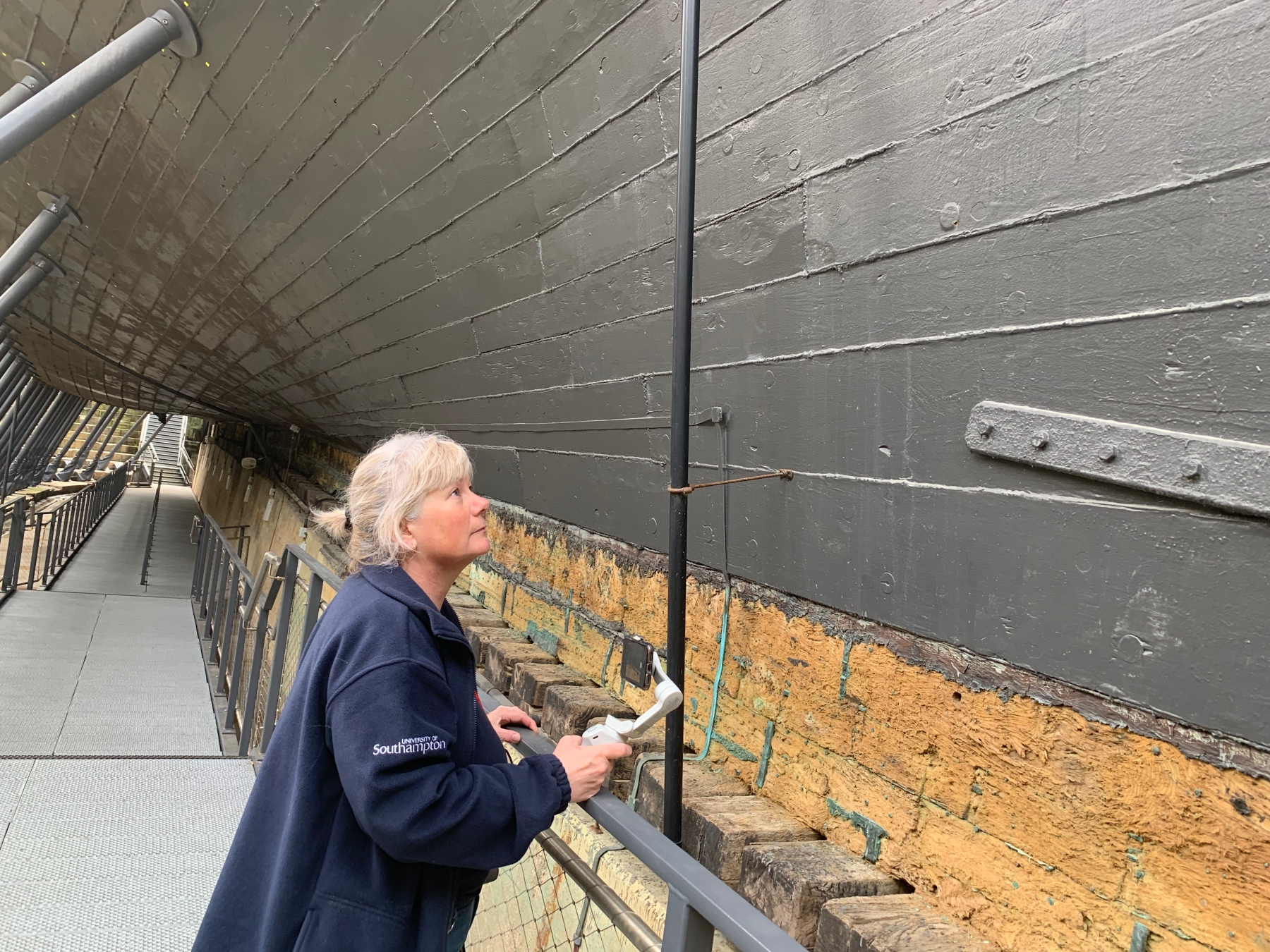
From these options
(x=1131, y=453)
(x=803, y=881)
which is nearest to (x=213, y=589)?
(x=803, y=881)

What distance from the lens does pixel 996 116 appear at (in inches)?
66.0

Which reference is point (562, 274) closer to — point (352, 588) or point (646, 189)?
point (646, 189)

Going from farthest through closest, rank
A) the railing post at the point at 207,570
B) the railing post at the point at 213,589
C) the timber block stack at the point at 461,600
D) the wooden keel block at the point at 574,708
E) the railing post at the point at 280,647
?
A: the railing post at the point at 207,570 < the railing post at the point at 213,589 < the timber block stack at the point at 461,600 < the railing post at the point at 280,647 < the wooden keel block at the point at 574,708

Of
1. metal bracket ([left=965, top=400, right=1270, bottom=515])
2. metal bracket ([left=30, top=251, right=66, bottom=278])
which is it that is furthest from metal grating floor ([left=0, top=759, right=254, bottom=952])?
metal bracket ([left=30, top=251, right=66, bottom=278])

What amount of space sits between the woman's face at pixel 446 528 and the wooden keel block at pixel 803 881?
1.17 m

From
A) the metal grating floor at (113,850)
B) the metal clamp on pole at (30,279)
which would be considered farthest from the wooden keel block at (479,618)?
the metal clamp on pole at (30,279)

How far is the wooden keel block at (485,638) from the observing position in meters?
4.39

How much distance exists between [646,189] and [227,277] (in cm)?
504

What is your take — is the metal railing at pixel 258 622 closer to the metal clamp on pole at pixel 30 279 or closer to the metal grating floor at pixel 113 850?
the metal grating floor at pixel 113 850

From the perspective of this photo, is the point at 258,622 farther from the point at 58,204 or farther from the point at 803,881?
the point at 58,204

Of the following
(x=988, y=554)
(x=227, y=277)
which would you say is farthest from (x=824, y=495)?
(x=227, y=277)

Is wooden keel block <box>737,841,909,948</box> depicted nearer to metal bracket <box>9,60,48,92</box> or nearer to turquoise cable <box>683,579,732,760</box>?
turquoise cable <box>683,579,732,760</box>

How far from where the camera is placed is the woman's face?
4.71 ft

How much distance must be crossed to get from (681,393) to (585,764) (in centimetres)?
110
